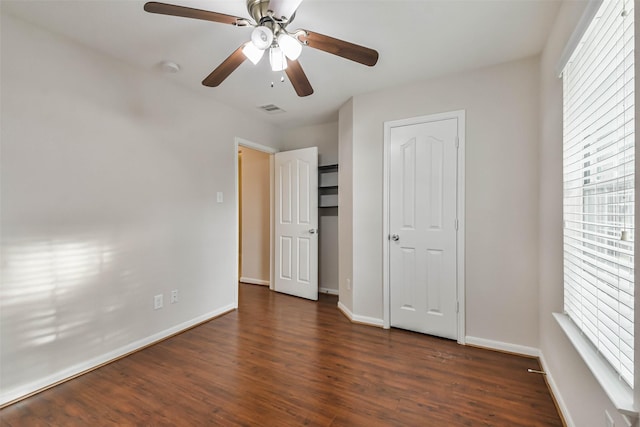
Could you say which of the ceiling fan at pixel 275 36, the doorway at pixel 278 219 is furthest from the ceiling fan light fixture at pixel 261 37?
the doorway at pixel 278 219

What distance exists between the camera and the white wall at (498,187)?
8.07ft

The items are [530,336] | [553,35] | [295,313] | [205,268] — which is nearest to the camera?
[553,35]

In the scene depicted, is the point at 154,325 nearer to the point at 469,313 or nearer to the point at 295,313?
the point at 295,313

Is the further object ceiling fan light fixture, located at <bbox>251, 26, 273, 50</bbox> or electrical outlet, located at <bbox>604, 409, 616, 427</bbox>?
ceiling fan light fixture, located at <bbox>251, 26, 273, 50</bbox>

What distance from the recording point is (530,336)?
246cm

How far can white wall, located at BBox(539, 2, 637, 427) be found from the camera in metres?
1.45

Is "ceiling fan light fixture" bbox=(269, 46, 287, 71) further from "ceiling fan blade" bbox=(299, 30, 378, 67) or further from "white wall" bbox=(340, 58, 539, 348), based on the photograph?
"white wall" bbox=(340, 58, 539, 348)

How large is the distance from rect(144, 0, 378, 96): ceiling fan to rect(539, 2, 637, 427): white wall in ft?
3.87

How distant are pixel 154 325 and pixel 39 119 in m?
1.82

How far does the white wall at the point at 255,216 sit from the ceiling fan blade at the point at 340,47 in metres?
3.11

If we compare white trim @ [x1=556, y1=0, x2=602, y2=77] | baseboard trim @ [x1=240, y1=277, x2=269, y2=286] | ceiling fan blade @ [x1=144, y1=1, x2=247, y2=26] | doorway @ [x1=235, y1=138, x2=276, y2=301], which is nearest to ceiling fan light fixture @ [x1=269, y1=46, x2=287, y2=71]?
ceiling fan blade @ [x1=144, y1=1, x2=247, y2=26]

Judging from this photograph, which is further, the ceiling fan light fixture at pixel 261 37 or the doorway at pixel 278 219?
the doorway at pixel 278 219

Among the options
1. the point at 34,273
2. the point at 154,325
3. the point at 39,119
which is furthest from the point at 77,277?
the point at 39,119

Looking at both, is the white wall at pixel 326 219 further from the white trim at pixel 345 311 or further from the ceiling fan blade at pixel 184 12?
the ceiling fan blade at pixel 184 12
